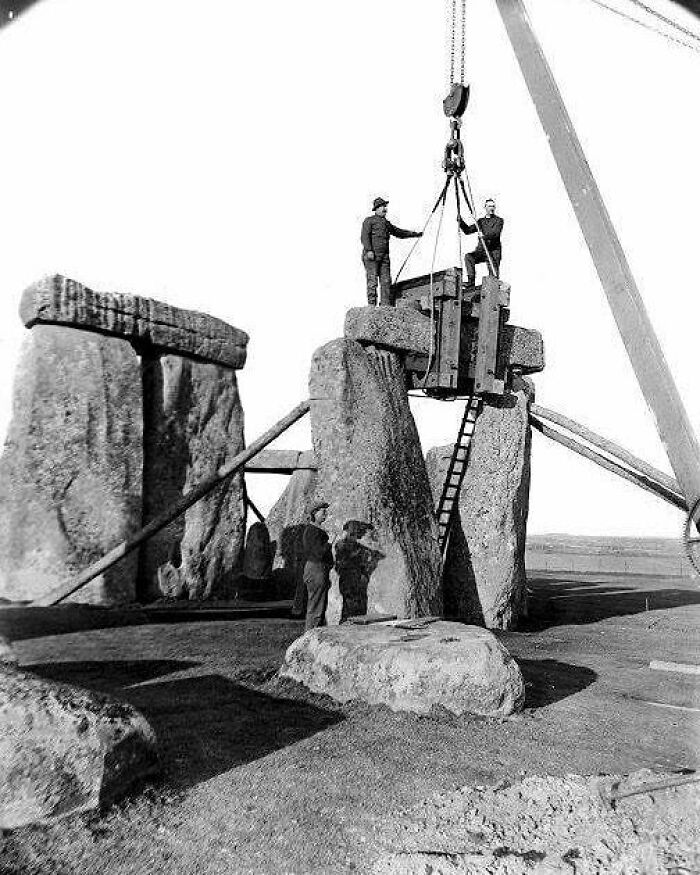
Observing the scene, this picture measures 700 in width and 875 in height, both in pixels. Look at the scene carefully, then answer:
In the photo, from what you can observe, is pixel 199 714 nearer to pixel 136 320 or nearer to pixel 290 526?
pixel 136 320

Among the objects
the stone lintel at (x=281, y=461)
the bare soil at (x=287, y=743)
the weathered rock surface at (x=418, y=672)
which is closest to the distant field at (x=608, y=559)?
the stone lintel at (x=281, y=461)

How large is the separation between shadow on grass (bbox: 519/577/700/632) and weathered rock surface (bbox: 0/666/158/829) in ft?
19.2

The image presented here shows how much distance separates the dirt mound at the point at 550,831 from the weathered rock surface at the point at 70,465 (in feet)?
18.2

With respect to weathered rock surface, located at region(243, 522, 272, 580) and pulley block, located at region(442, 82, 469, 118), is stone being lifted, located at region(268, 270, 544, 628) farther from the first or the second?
weathered rock surface, located at region(243, 522, 272, 580)

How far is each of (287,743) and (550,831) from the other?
147 cm

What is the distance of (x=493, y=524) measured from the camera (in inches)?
339

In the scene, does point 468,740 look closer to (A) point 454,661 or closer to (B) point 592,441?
(A) point 454,661

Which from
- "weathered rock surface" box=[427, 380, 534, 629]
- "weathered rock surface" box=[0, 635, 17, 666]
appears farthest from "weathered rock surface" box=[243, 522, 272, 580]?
"weathered rock surface" box=[0, 635, 17, 666]

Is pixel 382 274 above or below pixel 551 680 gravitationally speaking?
above

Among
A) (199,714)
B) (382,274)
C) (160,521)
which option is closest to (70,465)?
(160,521)

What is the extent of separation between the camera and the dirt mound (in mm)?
2703

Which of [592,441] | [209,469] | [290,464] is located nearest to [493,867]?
[592,441]

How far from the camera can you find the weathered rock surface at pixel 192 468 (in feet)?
29.8

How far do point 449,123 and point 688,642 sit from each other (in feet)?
17.8
